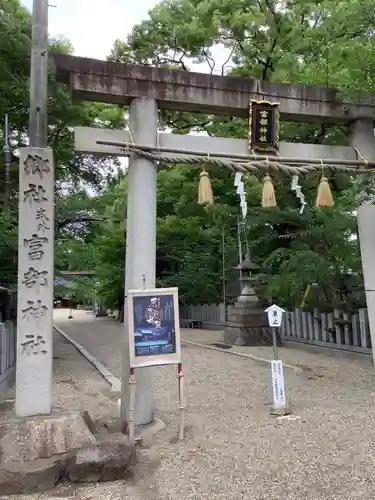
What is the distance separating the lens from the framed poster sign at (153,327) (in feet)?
16.9

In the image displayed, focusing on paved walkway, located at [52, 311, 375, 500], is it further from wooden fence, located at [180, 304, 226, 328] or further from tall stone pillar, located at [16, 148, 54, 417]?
wooden fence, located at [180, 304, 226, 328]

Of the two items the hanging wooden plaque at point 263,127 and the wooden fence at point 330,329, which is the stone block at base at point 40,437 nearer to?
the hanging wooden plaque at point 263,127

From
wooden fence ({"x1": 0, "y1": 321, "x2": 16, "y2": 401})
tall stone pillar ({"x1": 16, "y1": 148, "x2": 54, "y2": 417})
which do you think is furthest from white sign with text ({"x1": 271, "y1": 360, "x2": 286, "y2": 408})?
wooden fence ({"x1": 0, "y1": 321, "x2": 16, "y2": 401})

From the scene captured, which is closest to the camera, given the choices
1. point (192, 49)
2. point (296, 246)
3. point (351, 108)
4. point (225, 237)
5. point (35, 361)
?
point (35, 361)

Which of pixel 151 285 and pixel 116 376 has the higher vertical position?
pixel 151 285

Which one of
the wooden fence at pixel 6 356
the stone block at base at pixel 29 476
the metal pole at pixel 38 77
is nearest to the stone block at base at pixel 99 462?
the stone block at base at pixel 29 476

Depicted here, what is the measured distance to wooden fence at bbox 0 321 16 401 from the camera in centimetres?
754

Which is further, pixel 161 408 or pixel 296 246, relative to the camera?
pixel 296 246

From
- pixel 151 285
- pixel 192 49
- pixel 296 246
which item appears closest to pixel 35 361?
pixel 151 285

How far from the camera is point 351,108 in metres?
7.03

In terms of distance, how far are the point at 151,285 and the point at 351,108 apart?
4.20 m

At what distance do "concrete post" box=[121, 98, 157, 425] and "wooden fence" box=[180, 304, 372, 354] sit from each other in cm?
598

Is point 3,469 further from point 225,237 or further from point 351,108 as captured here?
point 225,237

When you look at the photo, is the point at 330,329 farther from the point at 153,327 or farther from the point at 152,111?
the point at 152,111
